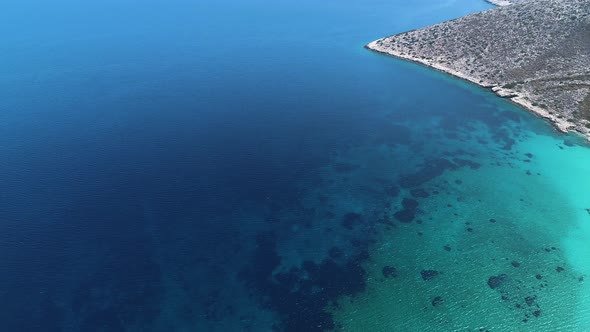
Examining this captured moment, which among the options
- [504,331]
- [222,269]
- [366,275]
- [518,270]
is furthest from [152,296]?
[518,270]

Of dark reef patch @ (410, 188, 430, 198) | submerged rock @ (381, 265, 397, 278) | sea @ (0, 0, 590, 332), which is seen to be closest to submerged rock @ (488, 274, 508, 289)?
sea @ (0, 0, 590, 332)

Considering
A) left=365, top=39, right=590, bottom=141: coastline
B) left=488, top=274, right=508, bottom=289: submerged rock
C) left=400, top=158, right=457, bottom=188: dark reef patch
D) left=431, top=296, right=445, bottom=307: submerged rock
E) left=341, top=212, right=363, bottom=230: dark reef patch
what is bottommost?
left=431, top=296, right=445, bottom=307: submerged rock

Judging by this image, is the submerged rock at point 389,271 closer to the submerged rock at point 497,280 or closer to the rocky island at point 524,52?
the submerged rock at point 497,280

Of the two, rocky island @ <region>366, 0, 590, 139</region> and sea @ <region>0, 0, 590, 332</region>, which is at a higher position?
rocky island @ <region>366, 0, 590, 139</region>

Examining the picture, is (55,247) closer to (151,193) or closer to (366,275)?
(151,193)

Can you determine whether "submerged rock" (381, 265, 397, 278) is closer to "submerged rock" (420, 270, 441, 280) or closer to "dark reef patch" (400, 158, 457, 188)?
"submerged rock" (420, 270, 441, 280)

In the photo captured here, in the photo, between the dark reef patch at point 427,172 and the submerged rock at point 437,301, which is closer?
the submerged rock at point 437,301

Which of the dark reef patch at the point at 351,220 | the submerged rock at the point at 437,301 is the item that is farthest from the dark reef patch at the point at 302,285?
the submerged rock at the point at 437,301
